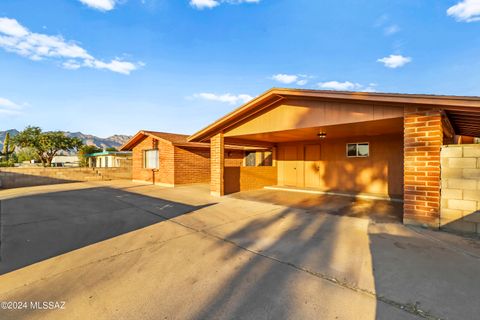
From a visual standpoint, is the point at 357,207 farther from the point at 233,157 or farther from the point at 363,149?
the point at 233,157

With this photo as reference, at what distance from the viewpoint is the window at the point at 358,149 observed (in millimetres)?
9922

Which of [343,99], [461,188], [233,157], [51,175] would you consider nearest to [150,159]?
[233,157]

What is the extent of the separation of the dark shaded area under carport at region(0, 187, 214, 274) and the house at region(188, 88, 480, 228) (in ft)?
11.1

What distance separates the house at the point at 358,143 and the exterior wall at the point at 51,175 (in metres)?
11.3

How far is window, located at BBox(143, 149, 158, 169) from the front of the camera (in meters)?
15.0

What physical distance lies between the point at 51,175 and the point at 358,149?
19052 mm

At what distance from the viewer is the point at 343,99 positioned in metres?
5.92

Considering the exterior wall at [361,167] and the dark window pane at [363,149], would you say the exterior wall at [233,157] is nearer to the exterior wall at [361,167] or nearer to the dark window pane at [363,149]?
the exterior wall at [361,167]

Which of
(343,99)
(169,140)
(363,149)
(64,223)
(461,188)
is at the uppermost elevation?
(343,99)

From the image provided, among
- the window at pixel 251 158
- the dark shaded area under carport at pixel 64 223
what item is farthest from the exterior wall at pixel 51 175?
the window at pixel 251 158

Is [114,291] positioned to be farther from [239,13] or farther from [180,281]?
[239,13]

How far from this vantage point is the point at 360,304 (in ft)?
7.77

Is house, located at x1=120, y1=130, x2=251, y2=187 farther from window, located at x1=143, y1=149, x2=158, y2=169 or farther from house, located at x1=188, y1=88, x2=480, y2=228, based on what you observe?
house, located at x1=188, y1=88, x2=480, y2=228

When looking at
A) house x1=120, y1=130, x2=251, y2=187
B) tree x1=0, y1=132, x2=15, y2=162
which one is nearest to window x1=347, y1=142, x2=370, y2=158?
house x1=120, y1=130, x2=251, y2=187
